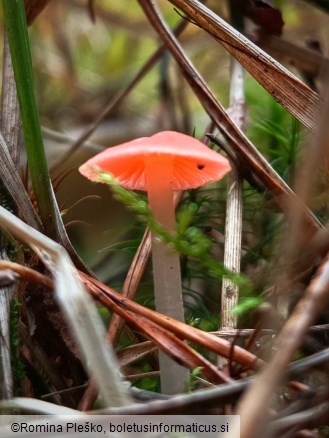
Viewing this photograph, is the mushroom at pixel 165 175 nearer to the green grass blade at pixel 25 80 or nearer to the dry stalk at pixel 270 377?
the green grass blade at pixel 25 80

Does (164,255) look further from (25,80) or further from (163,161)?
(25,80)

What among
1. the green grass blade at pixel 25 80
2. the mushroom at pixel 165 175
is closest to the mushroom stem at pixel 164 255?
the mushroom at pixel 165 175

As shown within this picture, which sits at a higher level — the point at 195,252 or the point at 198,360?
the point at 195,252

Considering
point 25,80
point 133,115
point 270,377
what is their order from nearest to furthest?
point 270,377 → point 25,80 → point 133,115

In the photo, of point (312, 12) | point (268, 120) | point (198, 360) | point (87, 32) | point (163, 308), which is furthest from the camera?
point (87, 32)

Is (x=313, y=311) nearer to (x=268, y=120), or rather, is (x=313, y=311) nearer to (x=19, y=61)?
(x=19, y=61)

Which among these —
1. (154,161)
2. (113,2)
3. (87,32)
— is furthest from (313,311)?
(87,32)

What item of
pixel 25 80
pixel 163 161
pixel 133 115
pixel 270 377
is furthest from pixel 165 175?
pixel 133 115
